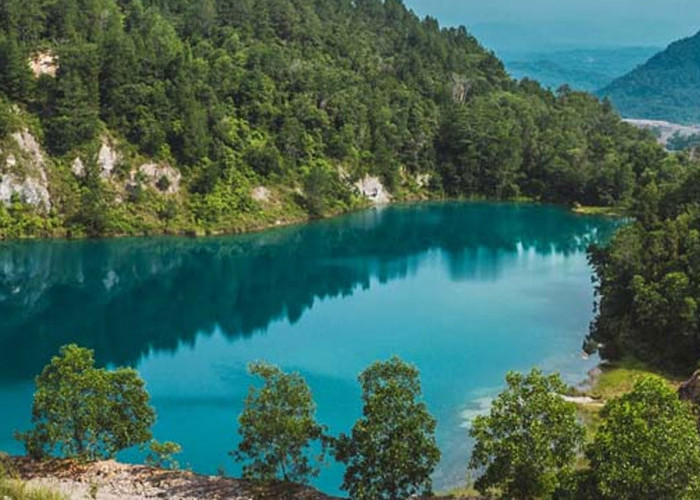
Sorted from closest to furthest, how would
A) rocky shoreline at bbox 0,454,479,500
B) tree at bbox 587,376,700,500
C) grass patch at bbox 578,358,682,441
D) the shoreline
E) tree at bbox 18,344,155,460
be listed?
tree at bbox 587,376,700,500
rocky shoreline at bbox 0,454,479,500
tree at bbox 18,344,155,460
grass patch at bbox 578,358,682,441
the shoreline

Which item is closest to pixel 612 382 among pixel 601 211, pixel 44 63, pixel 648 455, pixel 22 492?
pixel 648 455

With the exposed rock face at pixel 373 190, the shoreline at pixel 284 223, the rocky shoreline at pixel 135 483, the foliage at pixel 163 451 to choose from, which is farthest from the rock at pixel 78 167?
the foliage at pixel 163 451

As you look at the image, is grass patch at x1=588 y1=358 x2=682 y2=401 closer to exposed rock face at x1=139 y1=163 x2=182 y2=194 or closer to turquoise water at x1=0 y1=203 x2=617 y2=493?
turquoise water at x1=0 y1=203 x2=617 y2=493

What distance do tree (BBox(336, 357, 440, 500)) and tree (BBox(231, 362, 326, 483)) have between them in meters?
1.66

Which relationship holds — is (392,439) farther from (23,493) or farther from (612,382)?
(612,382)

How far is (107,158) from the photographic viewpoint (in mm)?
71875

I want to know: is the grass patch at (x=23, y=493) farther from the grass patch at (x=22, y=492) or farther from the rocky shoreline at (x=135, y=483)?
the rocky shoreline at (x=135, y=483)

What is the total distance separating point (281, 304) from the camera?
53.3 m

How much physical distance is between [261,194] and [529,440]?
60.7 meters

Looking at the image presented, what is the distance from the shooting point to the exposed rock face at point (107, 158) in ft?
234

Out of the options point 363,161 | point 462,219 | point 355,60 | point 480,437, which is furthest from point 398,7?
point 480,437

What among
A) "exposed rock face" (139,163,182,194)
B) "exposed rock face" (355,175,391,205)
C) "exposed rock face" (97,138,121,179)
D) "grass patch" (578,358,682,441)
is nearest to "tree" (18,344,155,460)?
"grass patch" (578,358,682,441)

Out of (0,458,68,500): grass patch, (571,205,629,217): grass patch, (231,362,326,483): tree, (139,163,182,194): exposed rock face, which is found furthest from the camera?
(571,205,629,217): grass patch

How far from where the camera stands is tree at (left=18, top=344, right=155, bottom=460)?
2419cm
